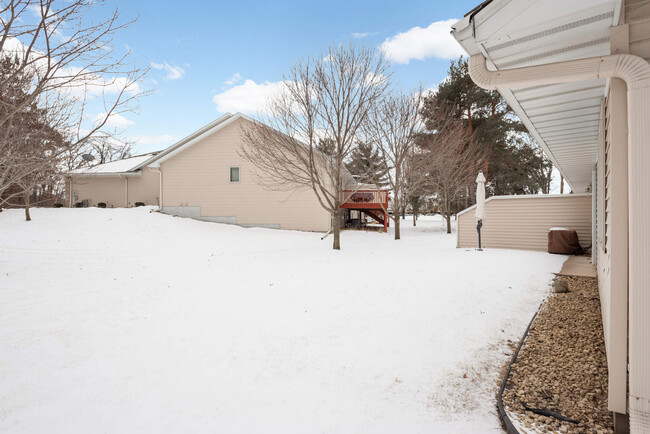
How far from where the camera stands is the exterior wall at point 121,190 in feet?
70.6

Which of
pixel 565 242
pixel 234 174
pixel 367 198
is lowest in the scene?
pixel 565 242

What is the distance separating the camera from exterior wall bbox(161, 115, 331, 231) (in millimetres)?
17172

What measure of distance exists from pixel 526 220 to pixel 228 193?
1380cm

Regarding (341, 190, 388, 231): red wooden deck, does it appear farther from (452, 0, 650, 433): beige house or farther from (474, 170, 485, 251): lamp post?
(452, 0, 650, 433): beige house

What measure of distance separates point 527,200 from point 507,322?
792 cm

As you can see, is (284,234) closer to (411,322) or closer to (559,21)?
(411,322)

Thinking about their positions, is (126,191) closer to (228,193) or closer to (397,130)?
(228,193)

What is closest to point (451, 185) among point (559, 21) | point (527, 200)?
point (527, 200)

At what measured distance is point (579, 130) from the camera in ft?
18.1

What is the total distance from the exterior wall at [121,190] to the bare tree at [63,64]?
18.6m

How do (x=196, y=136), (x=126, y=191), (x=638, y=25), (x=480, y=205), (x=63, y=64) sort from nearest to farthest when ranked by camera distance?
(x=638, y=25)
(x=63, y=64)
(x=480, y=205)
(x=196, y=136)
(x=126, y=191)

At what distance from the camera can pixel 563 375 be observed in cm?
293

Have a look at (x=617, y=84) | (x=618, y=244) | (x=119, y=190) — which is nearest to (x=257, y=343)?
(x=618, y=244)

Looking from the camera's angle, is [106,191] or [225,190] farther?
[106,191]
